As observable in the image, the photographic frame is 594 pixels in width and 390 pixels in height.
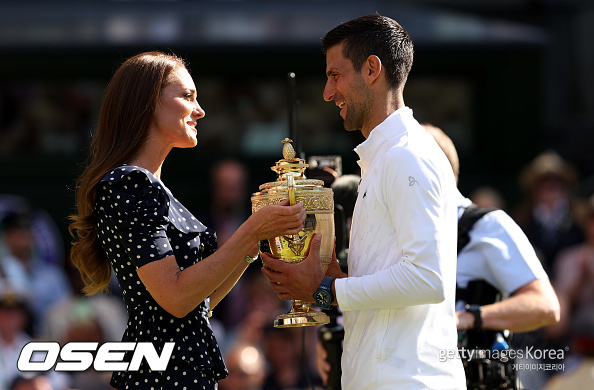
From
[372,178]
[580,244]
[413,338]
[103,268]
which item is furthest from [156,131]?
[580,244]

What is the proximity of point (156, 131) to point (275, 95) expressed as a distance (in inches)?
258

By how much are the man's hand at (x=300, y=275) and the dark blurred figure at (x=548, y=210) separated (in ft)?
17.6

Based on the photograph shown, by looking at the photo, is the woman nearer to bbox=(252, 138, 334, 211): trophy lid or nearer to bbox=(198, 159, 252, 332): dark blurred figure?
bbox=(252, 138, 334, 211): trophy lid

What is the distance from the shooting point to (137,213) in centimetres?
335

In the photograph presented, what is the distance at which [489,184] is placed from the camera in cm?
1018

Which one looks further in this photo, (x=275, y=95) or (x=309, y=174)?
(x=275, y=95)

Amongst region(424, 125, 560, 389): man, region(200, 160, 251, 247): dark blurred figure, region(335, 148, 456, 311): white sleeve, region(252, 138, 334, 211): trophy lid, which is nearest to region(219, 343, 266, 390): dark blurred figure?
region(200, 160, 251, 247): dark blurred figure

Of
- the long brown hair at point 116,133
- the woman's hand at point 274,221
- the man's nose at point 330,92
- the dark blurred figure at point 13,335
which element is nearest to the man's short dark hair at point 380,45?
the man's nose at point 330,92

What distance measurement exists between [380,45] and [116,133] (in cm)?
109

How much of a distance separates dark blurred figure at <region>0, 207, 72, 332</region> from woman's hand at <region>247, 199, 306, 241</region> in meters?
5.14

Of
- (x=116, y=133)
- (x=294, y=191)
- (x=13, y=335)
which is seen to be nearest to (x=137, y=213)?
(x=116, y=133)

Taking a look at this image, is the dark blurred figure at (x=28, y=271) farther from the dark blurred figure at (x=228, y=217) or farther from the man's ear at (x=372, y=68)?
the man's ear at (x=372, y=68)

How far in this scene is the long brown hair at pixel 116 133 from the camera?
3564 mm

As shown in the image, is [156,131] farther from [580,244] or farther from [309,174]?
[580,244]
